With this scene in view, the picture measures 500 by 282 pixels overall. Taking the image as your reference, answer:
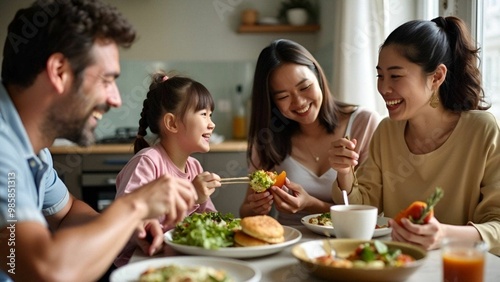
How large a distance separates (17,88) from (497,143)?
4.54 ft

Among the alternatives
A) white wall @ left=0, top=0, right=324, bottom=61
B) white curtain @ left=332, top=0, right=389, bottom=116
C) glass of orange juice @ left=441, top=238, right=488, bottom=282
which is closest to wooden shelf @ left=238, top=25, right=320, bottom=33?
white wall @ left=0, top=0, right=324, bottom=61

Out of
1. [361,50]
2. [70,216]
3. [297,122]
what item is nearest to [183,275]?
[70,216]

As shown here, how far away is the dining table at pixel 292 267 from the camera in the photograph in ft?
3.74

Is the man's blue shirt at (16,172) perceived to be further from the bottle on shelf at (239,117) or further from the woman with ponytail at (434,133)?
the bottle on shelf at (239,117)

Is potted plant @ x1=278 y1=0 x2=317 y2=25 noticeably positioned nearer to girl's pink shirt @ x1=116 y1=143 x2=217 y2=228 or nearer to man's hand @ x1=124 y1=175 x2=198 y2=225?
girl's pink shirt @ x1=116 y1=143 x2=217 y2=228

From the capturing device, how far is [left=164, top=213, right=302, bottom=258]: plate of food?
4.09ft

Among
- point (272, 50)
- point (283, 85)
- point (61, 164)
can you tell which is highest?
point (272, 50)

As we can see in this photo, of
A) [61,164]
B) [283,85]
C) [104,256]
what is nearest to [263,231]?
[104,256]

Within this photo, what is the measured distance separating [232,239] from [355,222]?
1.01 feet

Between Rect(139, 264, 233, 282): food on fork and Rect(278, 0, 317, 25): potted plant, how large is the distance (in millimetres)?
3517

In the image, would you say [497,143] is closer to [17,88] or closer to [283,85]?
[283,85]

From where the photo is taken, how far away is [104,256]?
1001 millimetres

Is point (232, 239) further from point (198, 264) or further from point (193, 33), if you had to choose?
point (193, 33)

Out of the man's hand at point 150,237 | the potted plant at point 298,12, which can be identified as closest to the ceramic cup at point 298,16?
the potted plant at point 298,12
